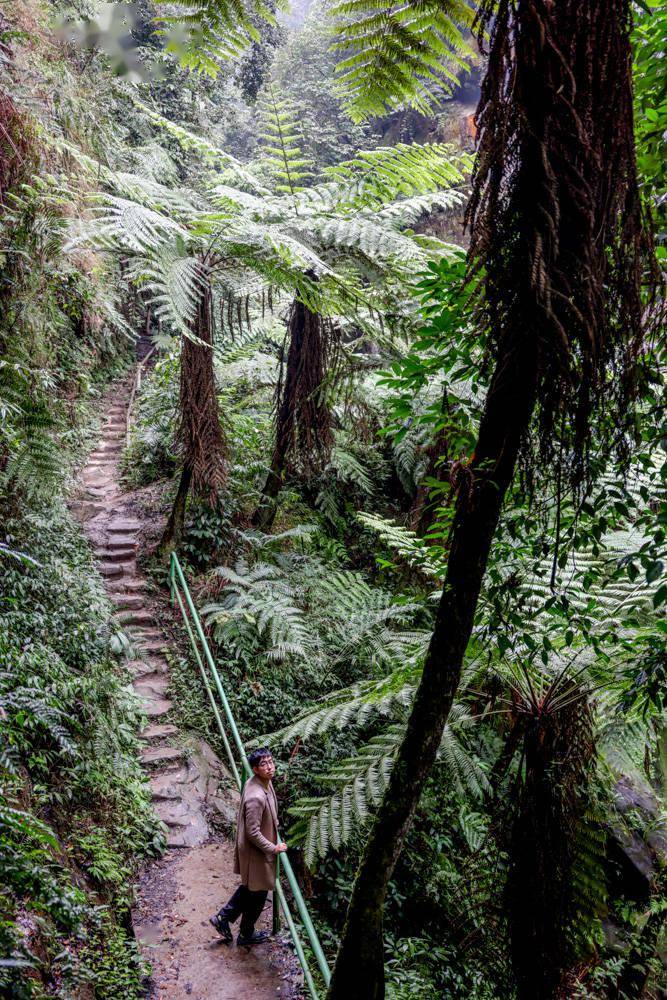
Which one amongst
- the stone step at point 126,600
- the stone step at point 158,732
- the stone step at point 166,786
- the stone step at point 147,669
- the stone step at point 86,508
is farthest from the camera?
the stone step at point 86,508

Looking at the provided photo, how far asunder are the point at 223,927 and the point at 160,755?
1.72m

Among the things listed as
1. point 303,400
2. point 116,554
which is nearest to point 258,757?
point 303,400

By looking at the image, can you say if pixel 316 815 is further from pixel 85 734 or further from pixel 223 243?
pixel 223 243

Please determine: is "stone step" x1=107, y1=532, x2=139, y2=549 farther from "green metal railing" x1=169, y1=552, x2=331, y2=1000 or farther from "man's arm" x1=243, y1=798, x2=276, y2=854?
"man's arm" x1=243, y1=798, x2=276, y2=854

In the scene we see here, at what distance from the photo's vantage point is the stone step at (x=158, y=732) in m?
5.37

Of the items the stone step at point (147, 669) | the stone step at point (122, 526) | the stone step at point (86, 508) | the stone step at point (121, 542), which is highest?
the stone step at point (86, 508)

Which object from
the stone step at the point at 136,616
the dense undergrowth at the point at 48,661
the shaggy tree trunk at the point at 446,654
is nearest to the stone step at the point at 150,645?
the stone step at the point at 136,616

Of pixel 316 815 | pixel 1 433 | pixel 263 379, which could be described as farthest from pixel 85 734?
pixel 263 379

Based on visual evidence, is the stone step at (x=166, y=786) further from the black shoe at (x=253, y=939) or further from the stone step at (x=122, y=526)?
the stone step at (x=122, y=526)

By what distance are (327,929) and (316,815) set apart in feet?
5.87

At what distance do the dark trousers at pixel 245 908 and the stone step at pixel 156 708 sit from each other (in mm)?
2120

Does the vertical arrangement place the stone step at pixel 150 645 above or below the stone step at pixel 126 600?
below

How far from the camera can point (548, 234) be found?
1.34 m

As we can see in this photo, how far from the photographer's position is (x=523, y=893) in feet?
8.64
